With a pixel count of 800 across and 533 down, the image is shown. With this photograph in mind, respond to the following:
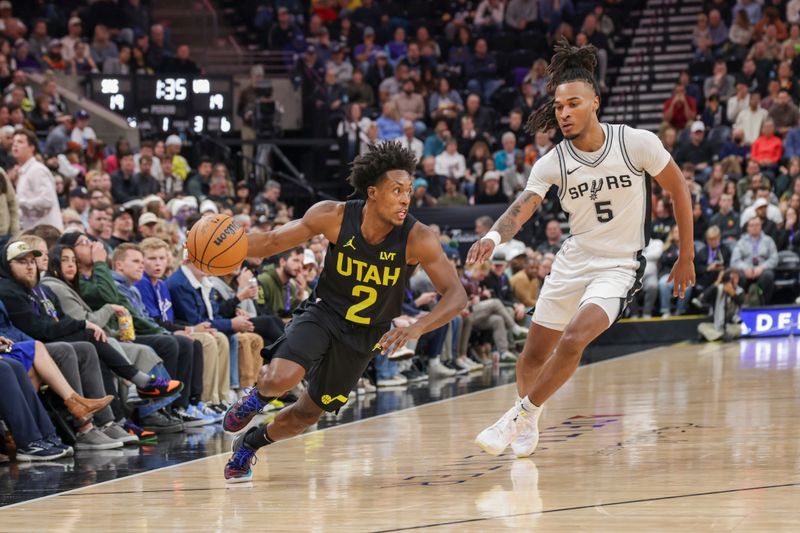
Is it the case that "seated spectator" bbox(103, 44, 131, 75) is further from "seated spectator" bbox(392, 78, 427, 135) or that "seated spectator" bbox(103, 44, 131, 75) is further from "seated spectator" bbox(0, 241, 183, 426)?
"seated spectator" bbox(0, 241, 183, 426)

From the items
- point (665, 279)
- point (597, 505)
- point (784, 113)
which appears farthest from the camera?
point (784, 113)

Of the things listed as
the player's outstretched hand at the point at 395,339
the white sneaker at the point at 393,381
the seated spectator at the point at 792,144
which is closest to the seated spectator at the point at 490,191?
the seated spectator at the point at 792,144

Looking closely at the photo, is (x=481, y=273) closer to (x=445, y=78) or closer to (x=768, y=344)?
(x=768, y=344)

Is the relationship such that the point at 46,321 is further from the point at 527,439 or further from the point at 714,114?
the point at 714,114

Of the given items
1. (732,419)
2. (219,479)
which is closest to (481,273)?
(732,419)

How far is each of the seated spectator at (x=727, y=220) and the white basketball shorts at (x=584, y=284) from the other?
10393 millimetres

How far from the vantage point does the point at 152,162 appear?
1509 cm

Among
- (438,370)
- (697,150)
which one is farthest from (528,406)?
(697,150)

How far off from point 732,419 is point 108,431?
4.01 meters

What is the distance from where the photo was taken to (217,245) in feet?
20.4

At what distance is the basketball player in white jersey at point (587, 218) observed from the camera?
677 centimetres

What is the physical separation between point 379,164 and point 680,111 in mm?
14440

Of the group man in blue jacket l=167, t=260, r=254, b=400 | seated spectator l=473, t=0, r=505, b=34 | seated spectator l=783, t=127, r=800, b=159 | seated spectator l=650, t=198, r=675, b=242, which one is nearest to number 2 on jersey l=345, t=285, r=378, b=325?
man in blue jacket l=167, t=260, r=254, b=400

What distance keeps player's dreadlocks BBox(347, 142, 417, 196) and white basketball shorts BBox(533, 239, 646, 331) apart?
1.05 meters
